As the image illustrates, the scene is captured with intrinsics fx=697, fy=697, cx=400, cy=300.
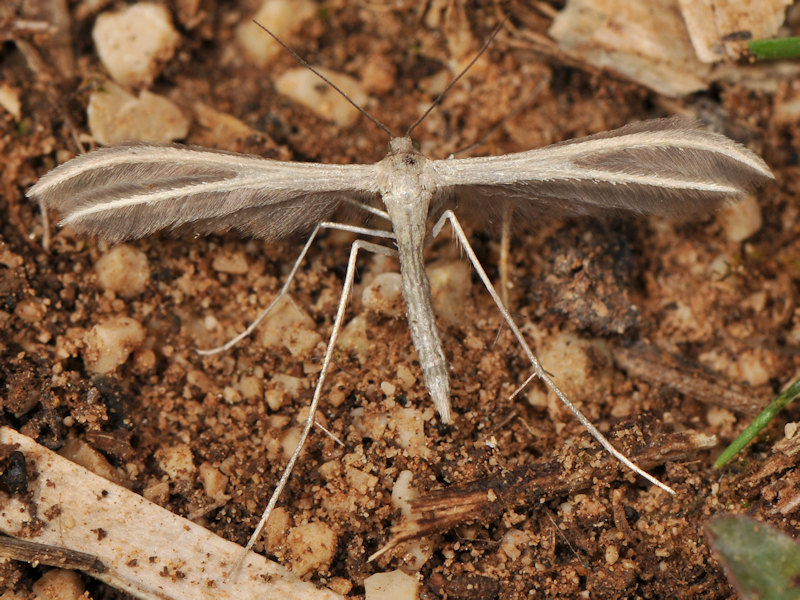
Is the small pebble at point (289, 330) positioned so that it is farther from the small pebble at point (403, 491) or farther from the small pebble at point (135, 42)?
the small pebble at point (135, 42)

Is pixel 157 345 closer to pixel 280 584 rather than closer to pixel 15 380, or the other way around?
pixel 15 380

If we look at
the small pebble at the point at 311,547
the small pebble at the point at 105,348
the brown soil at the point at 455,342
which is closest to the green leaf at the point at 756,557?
the brown soil at the point at 455,342

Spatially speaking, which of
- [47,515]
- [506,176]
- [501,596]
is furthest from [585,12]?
[47,515]

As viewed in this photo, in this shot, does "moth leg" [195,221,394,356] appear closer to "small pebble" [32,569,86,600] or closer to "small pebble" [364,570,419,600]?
"small pebble" [32,569,86,600]

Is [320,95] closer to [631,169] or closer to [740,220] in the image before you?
[631,169]

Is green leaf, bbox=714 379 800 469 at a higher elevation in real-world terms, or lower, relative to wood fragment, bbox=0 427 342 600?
higher

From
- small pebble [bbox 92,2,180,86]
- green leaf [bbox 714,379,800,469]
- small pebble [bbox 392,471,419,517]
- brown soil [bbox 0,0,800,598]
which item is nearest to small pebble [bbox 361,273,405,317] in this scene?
brown soil [bbox 0,0,800,598]
